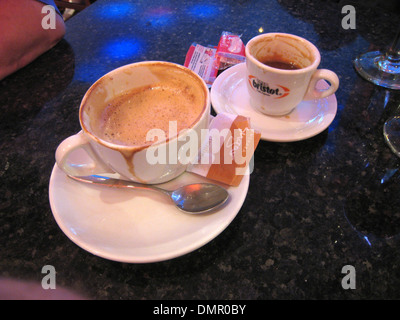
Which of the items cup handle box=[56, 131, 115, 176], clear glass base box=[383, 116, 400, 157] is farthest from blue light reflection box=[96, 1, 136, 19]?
clear glass base box=[383, 116, 400, 157]

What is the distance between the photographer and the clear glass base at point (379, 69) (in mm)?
890

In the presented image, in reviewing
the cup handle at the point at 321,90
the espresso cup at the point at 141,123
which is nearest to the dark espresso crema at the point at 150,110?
the espresso cup at the point at 141,123

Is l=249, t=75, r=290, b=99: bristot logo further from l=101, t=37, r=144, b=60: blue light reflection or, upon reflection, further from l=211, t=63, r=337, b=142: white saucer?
l=101, t=37, r=144, b=60: blue light reflection

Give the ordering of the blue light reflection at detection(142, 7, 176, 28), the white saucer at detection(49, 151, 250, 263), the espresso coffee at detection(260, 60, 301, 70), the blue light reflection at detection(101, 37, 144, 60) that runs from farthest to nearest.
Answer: the blue light reflection at detection(142, 7, 176, 28), the blue light reflection at detection(101, 37, 144, 60), the espresso coffee at detection(260, 60, 301, 70), the white saucer at detection(49, 151, 250, 263)

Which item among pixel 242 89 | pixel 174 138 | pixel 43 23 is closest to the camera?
pixel 174 138

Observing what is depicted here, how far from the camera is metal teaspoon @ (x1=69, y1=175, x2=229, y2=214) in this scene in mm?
526

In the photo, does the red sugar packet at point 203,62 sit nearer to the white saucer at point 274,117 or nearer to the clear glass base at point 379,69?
the white saucer at point 274,117

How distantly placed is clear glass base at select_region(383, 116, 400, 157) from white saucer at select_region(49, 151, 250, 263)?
0.44 metres

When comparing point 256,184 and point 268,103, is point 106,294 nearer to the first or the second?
point 256,184

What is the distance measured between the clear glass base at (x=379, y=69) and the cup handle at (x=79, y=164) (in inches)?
34.9

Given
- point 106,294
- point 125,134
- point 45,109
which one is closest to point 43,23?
point 45,109

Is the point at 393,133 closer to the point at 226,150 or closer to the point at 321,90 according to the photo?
the point at 321,90

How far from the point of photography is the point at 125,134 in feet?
1.99
